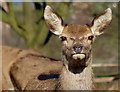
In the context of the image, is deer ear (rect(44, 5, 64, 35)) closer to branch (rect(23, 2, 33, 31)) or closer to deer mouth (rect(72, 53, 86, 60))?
deer mouth (rect(72, 53, 86, 60))

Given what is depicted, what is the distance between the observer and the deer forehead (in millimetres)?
6105

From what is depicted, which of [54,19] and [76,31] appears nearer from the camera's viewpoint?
[76,31]

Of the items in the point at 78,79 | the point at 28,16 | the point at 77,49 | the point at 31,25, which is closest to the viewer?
the point at 77,49

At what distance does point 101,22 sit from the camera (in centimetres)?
648

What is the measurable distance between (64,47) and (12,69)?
3.88m

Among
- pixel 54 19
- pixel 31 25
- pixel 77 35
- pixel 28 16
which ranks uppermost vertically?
pixel 54 19

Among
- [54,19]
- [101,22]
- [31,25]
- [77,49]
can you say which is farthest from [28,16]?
[77,49]

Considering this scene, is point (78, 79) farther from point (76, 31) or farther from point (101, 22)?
point (101, 22)

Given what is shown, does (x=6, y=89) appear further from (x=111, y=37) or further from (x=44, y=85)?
(x=111, y=37)

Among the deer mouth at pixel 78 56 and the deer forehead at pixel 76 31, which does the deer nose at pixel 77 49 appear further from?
the deer forehead at pixel 76 31

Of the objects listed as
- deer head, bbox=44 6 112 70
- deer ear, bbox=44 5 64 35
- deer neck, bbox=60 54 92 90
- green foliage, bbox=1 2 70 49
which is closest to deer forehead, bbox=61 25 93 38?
deer head, bbox=44 6 112 70

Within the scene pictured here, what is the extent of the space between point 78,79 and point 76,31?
0.68 metres

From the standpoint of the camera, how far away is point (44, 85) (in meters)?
7.30

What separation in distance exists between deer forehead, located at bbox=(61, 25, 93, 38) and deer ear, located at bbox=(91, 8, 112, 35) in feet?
0.52
